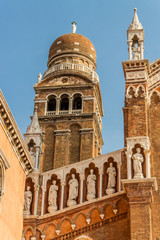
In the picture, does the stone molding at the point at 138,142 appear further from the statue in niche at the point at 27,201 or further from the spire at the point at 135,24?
the spire at the point at 135,24

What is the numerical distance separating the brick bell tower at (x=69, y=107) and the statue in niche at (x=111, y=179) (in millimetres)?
12753

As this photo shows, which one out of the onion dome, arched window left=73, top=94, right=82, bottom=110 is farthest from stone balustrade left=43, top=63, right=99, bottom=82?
arched window left=73, top=94, right=82, bottom=110

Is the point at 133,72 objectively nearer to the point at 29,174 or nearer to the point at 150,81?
the point at 150,81

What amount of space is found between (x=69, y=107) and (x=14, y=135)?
51.9 ft

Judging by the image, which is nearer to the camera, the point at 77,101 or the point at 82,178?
the point at 82,178

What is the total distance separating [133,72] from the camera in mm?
14578

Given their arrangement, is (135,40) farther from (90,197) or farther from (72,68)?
(72,68)

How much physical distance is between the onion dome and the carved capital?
68.7 ft

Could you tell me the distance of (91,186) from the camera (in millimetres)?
A: 13633

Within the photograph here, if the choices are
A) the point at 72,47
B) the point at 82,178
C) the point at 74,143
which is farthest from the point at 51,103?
the point at 82,178

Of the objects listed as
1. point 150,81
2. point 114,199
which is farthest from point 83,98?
point 114,199

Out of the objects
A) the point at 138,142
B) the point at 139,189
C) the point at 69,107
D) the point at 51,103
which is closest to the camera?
the point at 139,189

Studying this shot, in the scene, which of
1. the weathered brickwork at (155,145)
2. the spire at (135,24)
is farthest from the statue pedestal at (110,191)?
the spire at (135,24)

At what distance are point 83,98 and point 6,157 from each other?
55.7 feet
